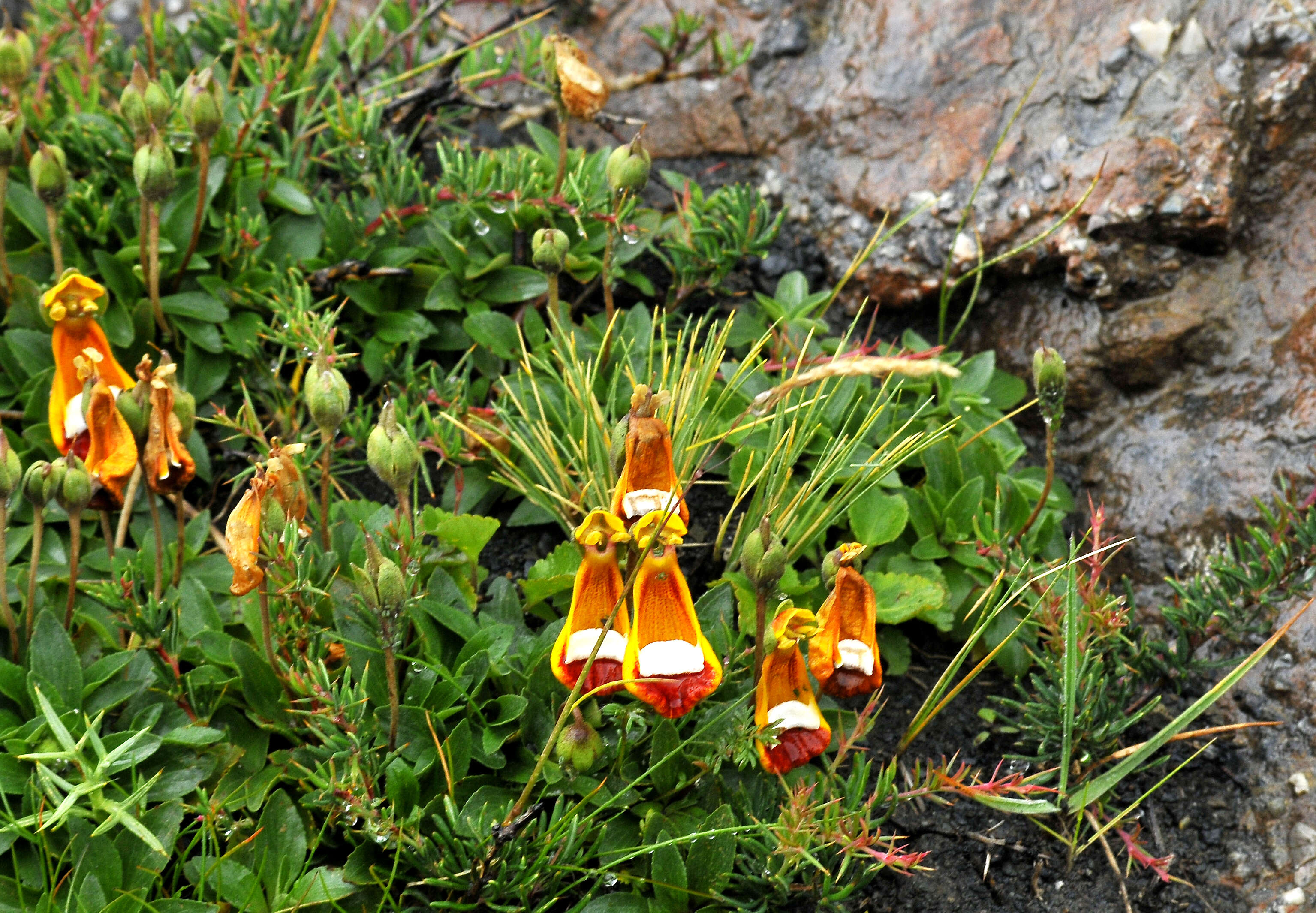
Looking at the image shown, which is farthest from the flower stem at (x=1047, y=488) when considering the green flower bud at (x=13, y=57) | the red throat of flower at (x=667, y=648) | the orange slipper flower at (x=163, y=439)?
the green flower bud at (x=13, y=57)

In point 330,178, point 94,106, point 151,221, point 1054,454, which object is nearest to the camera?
point 151,221

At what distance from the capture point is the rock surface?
89.1 inches

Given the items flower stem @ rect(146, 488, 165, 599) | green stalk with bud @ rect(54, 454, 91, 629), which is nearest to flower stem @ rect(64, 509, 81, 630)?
green stalk with bud @ rect(54, 454, 91, 629)

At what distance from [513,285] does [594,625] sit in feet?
3.58

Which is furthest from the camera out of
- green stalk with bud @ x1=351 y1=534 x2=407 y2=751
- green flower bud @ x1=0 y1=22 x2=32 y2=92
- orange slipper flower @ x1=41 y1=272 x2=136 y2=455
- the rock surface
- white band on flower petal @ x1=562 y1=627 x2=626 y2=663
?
the rock surface

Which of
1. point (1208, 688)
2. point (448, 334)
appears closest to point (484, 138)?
point (448, 334)

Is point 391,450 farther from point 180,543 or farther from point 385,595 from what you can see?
point 180,543

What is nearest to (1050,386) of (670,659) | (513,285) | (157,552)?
(670,659)

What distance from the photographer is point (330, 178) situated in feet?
9.44

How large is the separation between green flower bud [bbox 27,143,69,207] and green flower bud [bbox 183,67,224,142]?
24cm

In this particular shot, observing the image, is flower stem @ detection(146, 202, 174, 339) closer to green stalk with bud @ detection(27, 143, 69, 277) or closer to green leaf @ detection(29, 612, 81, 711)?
green stalk with bud @ detection(27, 143, 69, 277)

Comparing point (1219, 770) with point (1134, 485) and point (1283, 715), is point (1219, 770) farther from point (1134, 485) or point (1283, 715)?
point (1134, 485)

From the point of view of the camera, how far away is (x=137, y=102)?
2027mm

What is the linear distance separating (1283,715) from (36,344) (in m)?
2.53
